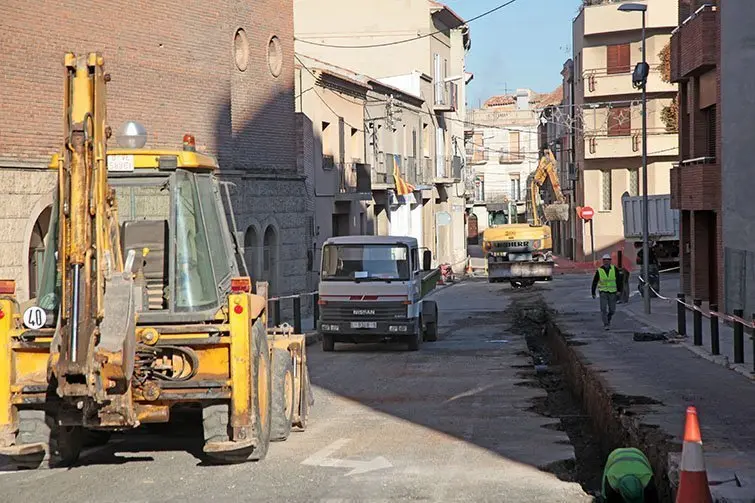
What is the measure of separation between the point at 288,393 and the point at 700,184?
19034mm

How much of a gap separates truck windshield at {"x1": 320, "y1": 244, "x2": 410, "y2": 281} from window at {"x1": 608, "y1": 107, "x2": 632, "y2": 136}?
41245 millimetres

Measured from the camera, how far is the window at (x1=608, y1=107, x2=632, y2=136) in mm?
→ 63625

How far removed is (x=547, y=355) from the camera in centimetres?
2734

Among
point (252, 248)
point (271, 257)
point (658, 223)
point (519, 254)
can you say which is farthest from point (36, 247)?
point (658, 223)

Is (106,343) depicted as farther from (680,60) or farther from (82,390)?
(680,60)

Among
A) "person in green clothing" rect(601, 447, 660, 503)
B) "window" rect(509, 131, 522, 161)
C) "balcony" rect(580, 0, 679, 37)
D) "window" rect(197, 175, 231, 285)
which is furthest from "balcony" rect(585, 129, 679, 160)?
"person in green clothing" rect(601, 447, 660, 503)

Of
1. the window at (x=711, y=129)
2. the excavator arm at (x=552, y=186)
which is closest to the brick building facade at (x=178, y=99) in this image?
the window at (x=711, y=129)

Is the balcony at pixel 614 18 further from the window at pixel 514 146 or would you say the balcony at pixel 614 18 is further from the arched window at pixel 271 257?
the window at pixel 514 146

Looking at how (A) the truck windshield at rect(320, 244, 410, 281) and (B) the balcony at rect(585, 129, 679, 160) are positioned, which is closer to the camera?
(A) the truck windshield at rect(320, 244, 410, 281)

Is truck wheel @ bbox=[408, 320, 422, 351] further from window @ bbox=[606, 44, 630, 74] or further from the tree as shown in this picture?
window @ bbox=[606, 44, 630, 74]

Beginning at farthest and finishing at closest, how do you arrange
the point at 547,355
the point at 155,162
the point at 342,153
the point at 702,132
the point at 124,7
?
the point at 342,153, the point at 702,132, the point at 547,355, the point at 124,7, the point at 155,162

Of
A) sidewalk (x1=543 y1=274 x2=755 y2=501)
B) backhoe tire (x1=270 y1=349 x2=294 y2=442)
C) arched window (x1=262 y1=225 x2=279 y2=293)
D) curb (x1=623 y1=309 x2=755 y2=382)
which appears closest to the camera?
sidewalk (x1=543 y1=274 x2=755 y2=501)

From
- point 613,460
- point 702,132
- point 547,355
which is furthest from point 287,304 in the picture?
point 613,460

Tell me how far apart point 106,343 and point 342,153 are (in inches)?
1384
